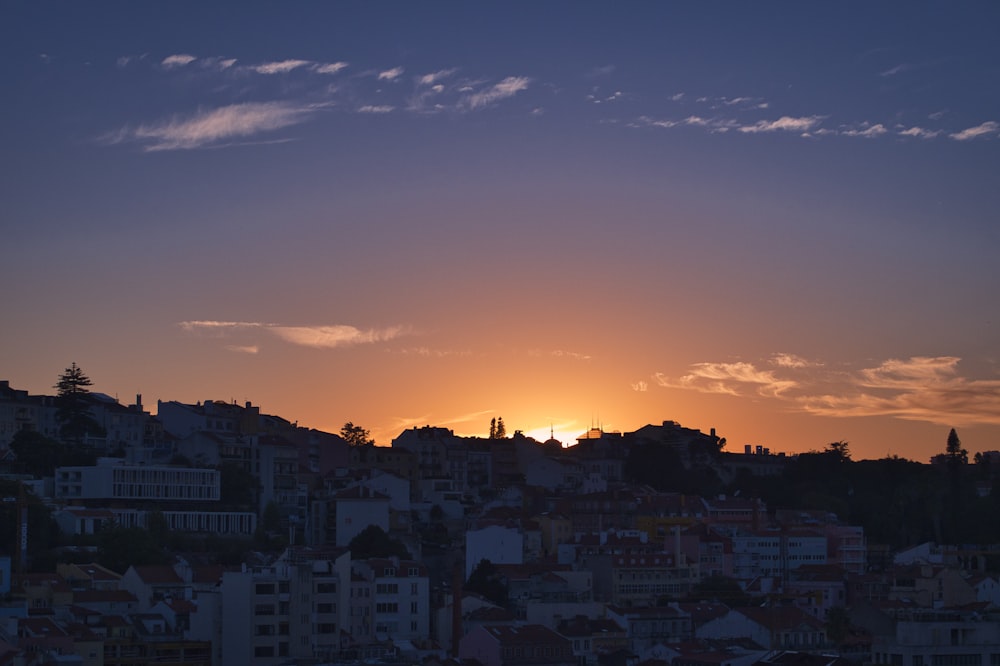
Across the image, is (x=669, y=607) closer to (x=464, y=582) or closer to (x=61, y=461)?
(x=464, y=582)

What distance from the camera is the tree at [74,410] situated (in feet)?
284

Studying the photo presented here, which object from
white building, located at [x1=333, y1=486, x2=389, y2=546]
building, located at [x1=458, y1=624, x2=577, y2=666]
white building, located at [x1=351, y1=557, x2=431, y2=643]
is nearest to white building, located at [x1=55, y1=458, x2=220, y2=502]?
white building, located at [x1=333, y1=486, x2=389, y2=546]

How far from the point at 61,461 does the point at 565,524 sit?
2531 centimetres

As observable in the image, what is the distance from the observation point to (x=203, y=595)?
199 ft

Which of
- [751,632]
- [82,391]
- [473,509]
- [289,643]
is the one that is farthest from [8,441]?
[751,632]

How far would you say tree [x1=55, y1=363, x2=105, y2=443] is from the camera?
86.7 meters

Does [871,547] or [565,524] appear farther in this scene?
[871,547]

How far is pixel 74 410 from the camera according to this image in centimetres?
8750

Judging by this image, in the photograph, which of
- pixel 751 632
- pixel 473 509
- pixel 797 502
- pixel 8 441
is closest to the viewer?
pixel 751 632

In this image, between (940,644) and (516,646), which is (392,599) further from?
(940,644)

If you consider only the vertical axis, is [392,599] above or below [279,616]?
above

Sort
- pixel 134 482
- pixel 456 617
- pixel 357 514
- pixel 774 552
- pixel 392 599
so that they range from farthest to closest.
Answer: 1. pixel 774 552
2. pixel 357 514
3. pixel 134 482
4. pixel 392 599
5. pixel 456 617

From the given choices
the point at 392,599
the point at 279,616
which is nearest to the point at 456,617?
the point at 392,599

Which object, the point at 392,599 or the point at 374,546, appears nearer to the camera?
the point at 392,599
